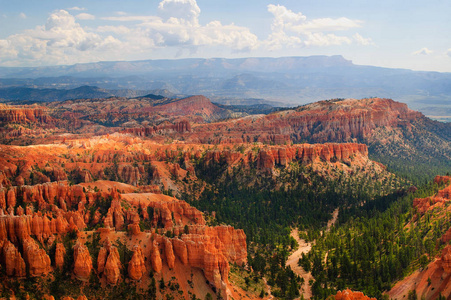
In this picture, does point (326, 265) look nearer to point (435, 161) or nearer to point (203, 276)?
point (203, 276)

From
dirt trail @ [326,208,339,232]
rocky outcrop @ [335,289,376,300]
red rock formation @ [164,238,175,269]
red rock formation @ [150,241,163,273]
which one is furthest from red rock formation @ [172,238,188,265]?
dirt trail @ [326,208,339,232]

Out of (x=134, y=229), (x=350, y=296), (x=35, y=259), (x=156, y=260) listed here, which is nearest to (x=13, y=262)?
(x=35, y=259)

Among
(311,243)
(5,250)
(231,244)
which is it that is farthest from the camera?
(311,243)

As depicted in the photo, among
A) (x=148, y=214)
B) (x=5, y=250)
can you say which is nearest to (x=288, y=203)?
(x=148, y=214)

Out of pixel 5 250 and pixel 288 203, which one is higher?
pixel 5 250

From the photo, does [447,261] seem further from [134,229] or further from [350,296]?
[134,229]
